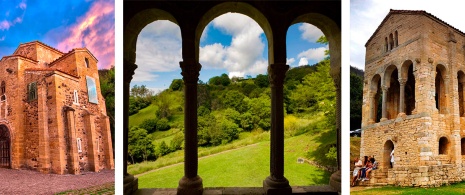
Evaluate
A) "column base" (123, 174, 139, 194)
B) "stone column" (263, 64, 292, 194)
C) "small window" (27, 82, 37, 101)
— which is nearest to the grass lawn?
"column base" (123, 174, 139, 194)

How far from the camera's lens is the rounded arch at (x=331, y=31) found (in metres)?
5.61

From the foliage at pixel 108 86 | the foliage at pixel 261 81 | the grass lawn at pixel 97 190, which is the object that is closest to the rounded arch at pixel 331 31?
the foliage at pixel 108 86

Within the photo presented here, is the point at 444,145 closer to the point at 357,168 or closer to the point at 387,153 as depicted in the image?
the point at 387,153

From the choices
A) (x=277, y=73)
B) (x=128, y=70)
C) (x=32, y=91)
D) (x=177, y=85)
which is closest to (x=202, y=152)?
(x=177, y=85)

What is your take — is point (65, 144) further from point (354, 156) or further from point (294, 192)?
point (354, 156)

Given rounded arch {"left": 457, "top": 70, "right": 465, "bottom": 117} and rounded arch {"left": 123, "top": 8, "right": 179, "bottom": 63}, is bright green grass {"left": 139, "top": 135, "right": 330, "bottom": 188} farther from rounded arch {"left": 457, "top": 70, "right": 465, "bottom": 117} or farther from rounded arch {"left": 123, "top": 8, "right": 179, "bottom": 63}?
rounded arch {"left": 123, "top": 8, "right": 179, "bottom": 63}

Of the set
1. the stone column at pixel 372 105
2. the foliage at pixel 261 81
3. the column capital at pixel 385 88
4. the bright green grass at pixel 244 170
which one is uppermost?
the foliage at pixel 261 81

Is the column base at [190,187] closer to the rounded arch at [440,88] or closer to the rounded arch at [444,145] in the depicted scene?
the rounded arch at [444,145]

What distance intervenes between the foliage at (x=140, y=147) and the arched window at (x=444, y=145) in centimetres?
980

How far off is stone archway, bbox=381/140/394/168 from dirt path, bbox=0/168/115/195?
6.96m

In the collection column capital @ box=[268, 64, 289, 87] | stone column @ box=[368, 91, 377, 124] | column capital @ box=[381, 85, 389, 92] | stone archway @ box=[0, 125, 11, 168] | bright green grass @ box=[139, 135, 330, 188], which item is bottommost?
bright green grass @ box=[139, 135, 330, 188]

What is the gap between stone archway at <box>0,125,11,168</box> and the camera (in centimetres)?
748

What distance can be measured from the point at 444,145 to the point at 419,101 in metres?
1.34

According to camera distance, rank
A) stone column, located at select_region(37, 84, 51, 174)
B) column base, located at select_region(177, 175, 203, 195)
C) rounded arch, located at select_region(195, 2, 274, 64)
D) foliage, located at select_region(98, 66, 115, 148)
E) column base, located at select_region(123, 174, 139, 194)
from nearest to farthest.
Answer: column base, located at select_region(177, 175, 203, 195), column base, located at select_region(123, 174, 139, 194), rounded arch, located at select_region(195, 2, 274, 64), stone column, located at select_region(37, 84, 51, 174), foliage, located at select_region(98, 66, 115, 148)
